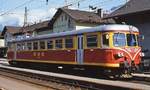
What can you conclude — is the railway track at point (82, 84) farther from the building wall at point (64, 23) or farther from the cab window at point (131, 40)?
the building wall at point (64, 23)

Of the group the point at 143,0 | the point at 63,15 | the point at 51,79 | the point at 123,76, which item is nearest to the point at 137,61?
the point at 123,76

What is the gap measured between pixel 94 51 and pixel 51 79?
9.29 ft

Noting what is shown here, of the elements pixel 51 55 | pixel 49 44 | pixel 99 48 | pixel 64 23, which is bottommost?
pixel 51 55

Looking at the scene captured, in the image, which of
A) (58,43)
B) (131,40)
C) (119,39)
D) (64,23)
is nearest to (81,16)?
(64,23)

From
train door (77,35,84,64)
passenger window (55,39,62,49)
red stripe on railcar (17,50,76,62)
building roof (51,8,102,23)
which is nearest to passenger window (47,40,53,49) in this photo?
red stripe on railcar (17,50,76,62)

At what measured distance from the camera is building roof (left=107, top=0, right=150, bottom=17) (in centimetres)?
2855

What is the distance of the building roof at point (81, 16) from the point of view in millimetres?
56353

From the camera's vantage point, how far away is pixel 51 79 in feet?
71.9

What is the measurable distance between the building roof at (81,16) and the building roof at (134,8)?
78.1ft

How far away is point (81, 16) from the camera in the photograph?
58438 millimetres

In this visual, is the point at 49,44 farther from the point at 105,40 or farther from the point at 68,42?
the point at 105,40

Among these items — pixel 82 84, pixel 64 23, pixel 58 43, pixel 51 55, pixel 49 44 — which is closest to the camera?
pixel 82 84

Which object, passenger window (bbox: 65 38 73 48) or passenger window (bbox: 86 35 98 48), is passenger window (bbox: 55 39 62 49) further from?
passenger window (bbox: 86 35 98 48)

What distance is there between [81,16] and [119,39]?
37.8m
